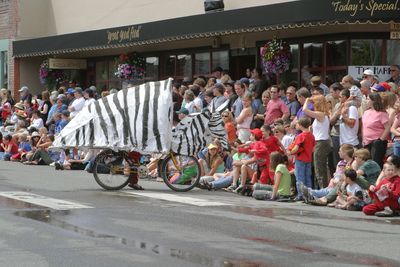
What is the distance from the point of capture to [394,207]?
13234 millimetres

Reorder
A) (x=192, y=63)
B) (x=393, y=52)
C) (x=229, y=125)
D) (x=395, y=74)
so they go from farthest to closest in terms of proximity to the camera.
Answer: (x=192, y=63)
(x=393, y=52)
(x=229, y=125)
(x=395, y=74)

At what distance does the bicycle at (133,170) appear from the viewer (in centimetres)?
1628

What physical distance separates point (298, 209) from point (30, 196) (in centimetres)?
459

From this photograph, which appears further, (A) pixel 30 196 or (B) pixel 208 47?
(B) pixel 208 47

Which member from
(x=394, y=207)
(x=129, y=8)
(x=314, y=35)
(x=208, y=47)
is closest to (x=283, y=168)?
(x=394, y=207)

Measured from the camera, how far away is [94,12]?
98.4ft

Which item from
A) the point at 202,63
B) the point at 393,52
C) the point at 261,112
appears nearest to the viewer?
the point at 261,112

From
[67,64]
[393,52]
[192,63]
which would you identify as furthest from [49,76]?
[393,52]

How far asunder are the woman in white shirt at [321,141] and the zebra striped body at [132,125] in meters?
2.40

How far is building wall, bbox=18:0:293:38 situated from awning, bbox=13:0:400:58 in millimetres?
1239

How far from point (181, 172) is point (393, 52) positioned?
6.91 m

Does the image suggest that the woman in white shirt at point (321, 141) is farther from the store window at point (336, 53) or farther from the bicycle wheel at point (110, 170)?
the store window at point (336, 53)

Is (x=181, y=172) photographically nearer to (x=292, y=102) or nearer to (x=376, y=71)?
(x=292, y=102)

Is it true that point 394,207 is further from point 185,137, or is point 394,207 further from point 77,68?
point 77,68
